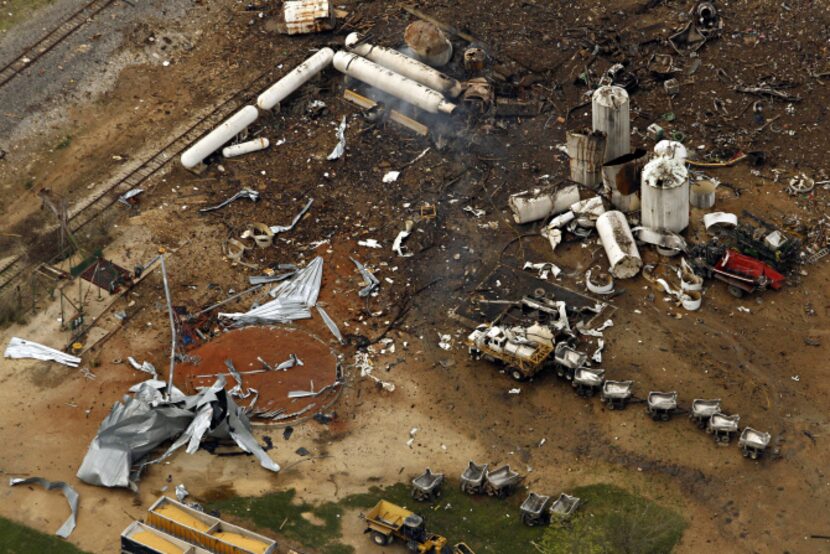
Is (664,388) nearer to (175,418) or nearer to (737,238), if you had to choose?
(737,238)

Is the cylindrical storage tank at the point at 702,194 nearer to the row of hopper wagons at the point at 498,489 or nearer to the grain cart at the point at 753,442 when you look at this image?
A: the grain cart at the point at 753,442

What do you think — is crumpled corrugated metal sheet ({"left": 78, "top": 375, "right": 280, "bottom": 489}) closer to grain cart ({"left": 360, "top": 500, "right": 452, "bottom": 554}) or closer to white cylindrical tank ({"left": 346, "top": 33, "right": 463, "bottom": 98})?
grain cart ({"left": 360, "top": 500, "right": 452, "bottom": 554})

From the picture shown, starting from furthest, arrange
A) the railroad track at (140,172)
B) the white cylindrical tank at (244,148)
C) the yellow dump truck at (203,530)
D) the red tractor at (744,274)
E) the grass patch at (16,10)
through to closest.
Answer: the grass patch at (16,10), the white cylindrical tank at (244,148), the railroad track at (140,172), the red tractor at (744,274), the yellow dump truck at (203,530)

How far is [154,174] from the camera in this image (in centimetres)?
5416

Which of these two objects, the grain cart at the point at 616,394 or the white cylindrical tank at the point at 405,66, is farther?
the white cylindrical tank at the point at 405,66

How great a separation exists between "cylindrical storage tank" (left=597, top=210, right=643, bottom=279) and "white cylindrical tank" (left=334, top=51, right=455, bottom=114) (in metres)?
9.77

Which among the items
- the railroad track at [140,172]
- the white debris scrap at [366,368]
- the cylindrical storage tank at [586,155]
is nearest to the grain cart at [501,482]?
the white debris scrap at [366,368]

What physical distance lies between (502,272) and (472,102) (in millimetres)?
9692

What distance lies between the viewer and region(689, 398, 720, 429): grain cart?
135ft

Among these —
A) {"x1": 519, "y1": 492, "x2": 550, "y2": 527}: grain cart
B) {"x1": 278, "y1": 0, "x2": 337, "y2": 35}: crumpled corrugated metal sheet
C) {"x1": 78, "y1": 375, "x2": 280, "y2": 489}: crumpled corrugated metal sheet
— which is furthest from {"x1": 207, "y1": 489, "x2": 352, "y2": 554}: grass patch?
{"x1": 278, "y1": 0, "x2": 337, "y2": 35}: crumpled corrugated metal sheet

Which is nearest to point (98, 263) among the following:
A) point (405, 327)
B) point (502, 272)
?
point (405, 327)

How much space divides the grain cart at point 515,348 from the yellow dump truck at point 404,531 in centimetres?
725

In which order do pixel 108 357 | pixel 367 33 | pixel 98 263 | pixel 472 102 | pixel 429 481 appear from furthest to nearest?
1. pixel 367 33
2. pixel 472 102
3. pixel 98 263
4. pixel 108 357
5. pixel 429 481

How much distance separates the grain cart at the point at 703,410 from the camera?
41.2 m
